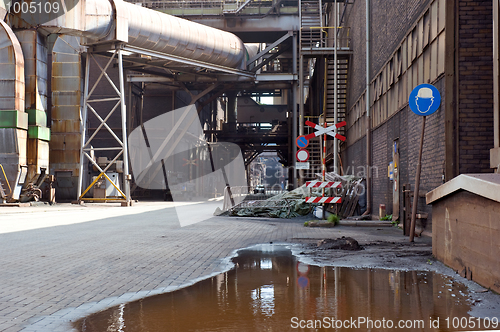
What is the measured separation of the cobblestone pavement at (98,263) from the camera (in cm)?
470

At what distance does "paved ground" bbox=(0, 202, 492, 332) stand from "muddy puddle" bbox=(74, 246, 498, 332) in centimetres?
42

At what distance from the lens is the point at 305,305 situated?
4641 mm

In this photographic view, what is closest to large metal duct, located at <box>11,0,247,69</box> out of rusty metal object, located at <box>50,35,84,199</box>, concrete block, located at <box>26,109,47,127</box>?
rusty metal object, located at <box>50,35,84,199</box>

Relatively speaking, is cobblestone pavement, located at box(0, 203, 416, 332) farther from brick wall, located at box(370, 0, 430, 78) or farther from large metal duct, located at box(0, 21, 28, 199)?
large metal duct, located at box(0, 21, 28, 199)

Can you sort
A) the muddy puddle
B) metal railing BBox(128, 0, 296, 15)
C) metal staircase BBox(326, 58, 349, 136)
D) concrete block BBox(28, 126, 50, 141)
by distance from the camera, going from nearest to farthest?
the muddy puddle < metal staircase BBox(326, 58, 349, 136) < concrete block BBox(28, 126, 50, 141) < metal railing BBox(128, 0, 296, 15)

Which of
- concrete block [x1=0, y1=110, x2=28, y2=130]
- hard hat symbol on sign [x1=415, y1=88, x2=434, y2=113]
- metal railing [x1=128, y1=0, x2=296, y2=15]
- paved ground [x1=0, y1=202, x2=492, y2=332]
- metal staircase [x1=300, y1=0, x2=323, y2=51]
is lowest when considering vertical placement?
paved ground [x1=0, y1=202, x2=492, y2=332]

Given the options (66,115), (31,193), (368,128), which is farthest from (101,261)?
(66,115)

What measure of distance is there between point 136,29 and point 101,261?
21045mm

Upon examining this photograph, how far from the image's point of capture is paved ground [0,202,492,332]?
4.73 meters

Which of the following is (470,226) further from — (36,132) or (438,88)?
(36,132)

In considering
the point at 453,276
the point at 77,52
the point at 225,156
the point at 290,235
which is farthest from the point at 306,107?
the point at 453,276

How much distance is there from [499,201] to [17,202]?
2479 cm

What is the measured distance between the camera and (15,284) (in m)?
5.71

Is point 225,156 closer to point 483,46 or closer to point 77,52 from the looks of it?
point 77,52
